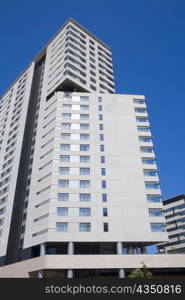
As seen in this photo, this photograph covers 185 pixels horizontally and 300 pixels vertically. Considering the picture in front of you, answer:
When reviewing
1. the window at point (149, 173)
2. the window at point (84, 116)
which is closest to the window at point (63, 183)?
the window at point (149, 173)

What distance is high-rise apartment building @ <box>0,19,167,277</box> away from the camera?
52344mm

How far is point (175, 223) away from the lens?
106875mm

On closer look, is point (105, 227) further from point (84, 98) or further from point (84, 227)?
point (84, 98)

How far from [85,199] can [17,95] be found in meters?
52.2

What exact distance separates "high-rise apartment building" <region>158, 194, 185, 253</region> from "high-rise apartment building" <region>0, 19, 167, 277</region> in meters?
54.1

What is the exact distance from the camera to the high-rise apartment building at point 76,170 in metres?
52.3

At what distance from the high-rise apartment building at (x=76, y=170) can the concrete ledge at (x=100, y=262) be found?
123cm

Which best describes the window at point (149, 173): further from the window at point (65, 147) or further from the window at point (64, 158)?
the window at point (65, 147)

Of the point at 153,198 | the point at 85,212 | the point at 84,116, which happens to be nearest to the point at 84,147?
the point at 84,116

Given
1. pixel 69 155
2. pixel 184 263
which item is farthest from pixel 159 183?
pixel 69 155

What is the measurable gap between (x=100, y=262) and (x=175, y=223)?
68.3 meters

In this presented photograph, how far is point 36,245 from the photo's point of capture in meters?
52.6

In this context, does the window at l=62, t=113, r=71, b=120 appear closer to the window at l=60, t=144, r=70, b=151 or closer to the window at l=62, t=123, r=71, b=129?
the window at l=62, t=123, r=71, b=129

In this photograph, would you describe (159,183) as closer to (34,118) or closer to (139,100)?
(139,100)
